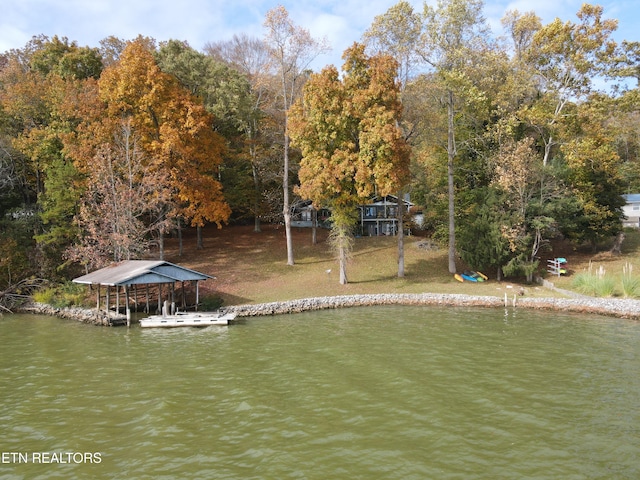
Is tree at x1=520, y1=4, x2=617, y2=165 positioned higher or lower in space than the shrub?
higher

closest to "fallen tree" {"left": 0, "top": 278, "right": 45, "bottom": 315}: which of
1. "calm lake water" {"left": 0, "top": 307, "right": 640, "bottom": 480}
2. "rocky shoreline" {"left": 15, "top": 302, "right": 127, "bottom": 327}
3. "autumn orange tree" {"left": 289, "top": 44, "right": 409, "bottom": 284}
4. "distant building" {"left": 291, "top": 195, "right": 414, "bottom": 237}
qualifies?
"rocky shoreline" {"left": 15, "top": 302, "right": 127, "bottom": 327}

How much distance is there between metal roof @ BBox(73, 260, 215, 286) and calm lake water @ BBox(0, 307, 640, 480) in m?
3.89

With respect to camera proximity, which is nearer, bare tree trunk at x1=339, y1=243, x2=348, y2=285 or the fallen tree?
the fallen tree

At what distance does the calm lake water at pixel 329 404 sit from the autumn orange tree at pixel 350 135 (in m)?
11.8

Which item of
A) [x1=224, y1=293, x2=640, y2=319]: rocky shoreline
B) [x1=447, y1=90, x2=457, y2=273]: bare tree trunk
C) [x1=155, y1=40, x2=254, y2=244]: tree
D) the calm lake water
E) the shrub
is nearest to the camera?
the calm lake water

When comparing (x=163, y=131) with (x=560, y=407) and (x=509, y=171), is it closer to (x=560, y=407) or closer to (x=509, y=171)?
(x=509, y=171)

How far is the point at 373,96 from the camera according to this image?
29984mm

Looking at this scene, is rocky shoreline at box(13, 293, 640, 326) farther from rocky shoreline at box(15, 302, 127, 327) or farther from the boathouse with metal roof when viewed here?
the boathouse with metal roof

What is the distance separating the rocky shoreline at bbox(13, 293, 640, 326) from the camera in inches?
950

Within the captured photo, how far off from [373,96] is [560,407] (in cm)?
2322

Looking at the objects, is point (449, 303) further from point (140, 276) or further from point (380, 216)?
point (380, 216)

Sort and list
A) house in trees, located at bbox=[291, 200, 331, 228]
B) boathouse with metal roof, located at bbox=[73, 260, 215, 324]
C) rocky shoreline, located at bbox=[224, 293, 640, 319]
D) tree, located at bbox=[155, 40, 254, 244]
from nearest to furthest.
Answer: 1. rocky shoreline, located at bbox=[224, 293, 640, 319]
2. boathouse with metal roof, located at bbox=[73, 260, 215, 324]
3. tree, located at bbox=[155, 40, 254, 244]
4. house in trees, located at bbox=[291, 200, 331, 228]

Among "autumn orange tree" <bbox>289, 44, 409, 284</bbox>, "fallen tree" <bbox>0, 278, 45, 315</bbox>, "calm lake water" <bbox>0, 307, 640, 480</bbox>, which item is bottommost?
"calm lake water" <bbox>0, 307, 640, 480</bbox>

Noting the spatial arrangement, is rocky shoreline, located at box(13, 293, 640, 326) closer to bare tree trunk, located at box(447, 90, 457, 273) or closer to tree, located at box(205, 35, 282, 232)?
bare tree trunk, located at box(447, 90, 457, 273)
